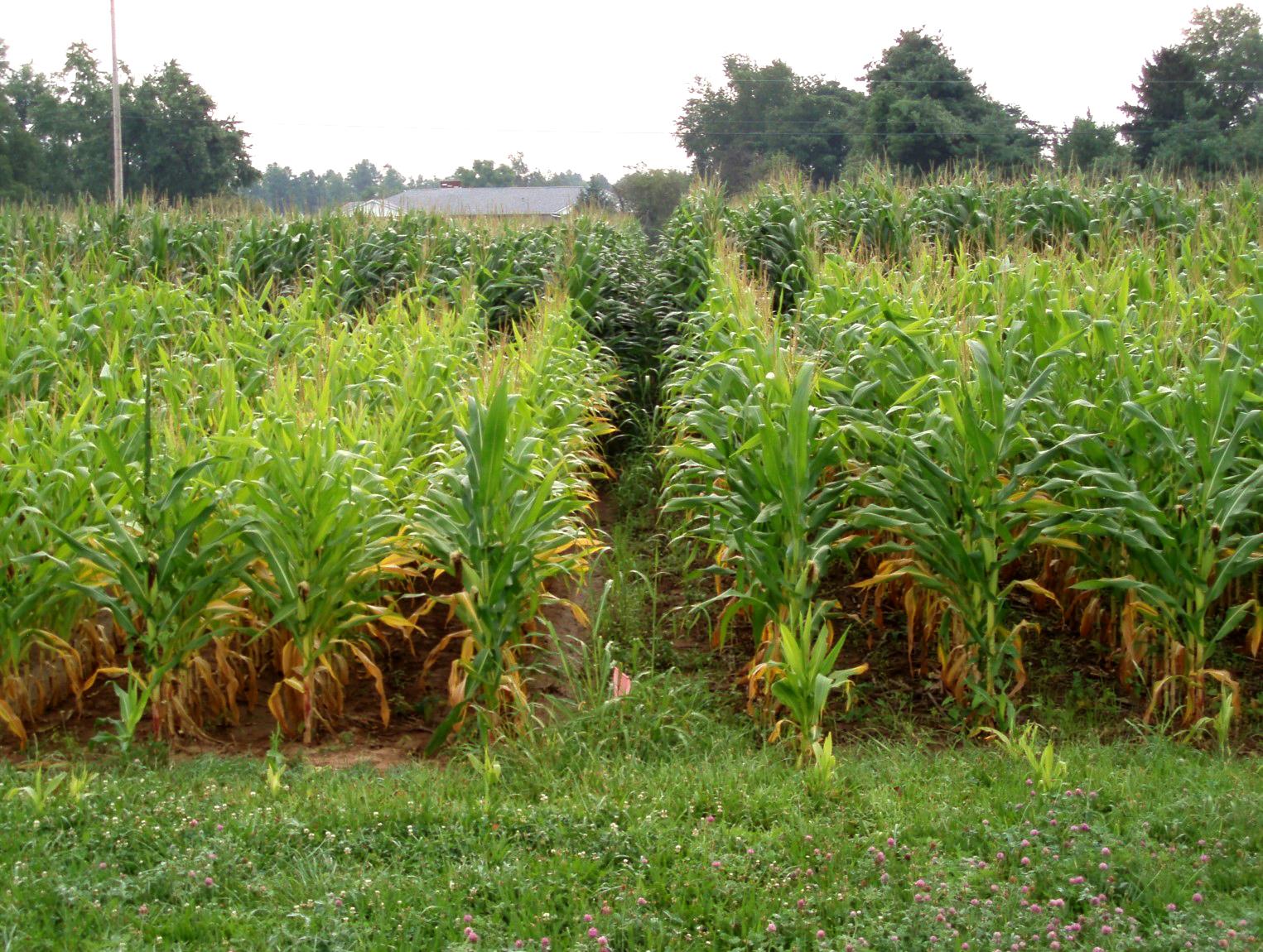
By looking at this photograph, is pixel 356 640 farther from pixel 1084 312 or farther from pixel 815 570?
pixel 1084 312

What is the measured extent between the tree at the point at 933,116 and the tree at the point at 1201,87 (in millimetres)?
4199

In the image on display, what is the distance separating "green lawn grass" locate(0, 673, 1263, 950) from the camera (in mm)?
3121

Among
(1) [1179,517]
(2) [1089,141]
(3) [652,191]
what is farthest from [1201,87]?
(1) [1179,517]

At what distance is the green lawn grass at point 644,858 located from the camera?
10.2ft

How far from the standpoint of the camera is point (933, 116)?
3688cm

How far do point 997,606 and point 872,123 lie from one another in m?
35.8

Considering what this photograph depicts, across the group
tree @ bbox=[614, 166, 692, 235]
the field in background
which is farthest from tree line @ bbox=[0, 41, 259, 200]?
the field in background

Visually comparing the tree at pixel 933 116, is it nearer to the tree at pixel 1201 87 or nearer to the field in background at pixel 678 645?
the tree at pixel 1201 87

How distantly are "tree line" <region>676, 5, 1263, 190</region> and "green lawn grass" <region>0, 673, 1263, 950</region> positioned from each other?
31.7 meters

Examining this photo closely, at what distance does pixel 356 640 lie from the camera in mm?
5102

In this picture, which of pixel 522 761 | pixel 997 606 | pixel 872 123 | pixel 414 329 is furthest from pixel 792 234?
pixel 872 123

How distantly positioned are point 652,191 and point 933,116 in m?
12.9

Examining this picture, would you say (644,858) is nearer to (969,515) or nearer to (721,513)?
(969,515)

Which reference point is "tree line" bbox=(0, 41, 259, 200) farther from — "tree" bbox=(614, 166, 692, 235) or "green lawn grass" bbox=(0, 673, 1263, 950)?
"green lawn grass" bbox=(0, 673, 1263, 950)
